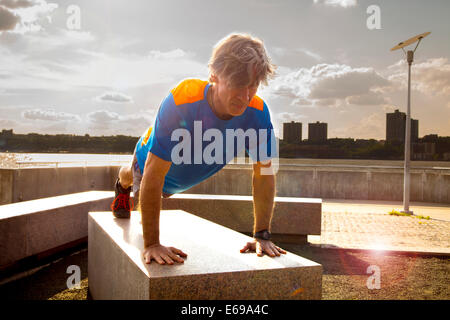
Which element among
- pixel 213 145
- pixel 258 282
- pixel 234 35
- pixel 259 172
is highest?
pixel 234 35

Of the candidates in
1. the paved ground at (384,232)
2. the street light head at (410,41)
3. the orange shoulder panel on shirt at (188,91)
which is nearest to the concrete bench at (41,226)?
the orange shoulder panel on shirt at (188,91)

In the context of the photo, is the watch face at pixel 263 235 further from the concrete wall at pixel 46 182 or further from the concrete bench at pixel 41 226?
the concrete wall at pixel 46 182

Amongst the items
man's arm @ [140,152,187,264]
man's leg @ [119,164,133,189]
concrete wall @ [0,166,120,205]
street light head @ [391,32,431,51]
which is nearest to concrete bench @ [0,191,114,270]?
man's leg @ [119,164,133,189]

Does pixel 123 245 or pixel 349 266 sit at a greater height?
pixel 123 245

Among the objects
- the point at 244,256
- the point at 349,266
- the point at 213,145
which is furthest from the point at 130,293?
the point at 349,266

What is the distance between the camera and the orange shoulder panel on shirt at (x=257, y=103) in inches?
116

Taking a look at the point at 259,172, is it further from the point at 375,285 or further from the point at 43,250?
the point at 43,250

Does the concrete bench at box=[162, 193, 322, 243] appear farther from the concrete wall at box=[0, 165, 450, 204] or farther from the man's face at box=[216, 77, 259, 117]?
the concrete wall at box=[0, 165, 450, 204]

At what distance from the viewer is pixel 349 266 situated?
5340mm

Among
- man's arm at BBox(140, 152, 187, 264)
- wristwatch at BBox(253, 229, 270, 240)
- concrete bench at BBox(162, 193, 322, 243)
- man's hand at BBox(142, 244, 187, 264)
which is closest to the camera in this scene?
man's hand at BBox(142, 244, 187, 264)

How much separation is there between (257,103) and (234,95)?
22.4 inches

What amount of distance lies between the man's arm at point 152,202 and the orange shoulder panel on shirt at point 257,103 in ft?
2.85

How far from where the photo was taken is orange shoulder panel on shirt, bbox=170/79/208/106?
2621 mm

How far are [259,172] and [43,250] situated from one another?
357 cm
